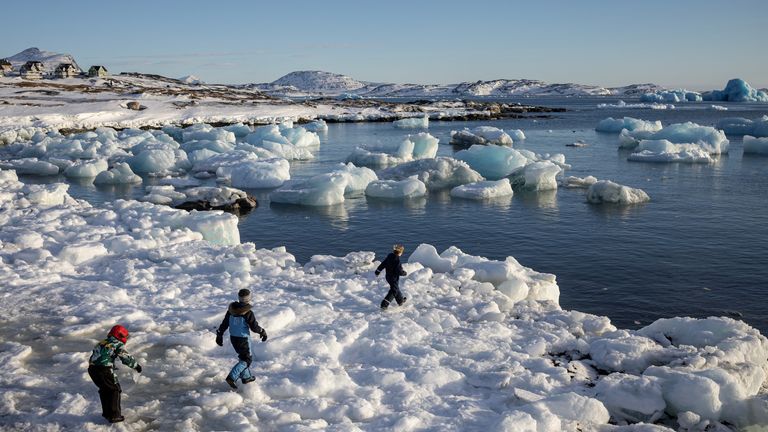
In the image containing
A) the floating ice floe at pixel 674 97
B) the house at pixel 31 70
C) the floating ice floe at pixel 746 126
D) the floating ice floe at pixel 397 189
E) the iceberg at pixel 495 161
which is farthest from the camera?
the floating ice floe at pixel 674 97

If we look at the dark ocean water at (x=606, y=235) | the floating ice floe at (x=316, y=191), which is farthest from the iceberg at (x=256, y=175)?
the floating ice floe at (x=316, y=191)

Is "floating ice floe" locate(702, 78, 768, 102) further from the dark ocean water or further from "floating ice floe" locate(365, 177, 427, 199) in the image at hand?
"floating ice floe" locate(365, 177, 427, 199)

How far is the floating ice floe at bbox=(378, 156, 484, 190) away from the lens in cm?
3073

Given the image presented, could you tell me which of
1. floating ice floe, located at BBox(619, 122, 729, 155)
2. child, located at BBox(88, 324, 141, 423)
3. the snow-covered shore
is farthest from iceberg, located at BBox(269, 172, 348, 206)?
floating ice floe, located at BBox(619, 122, 729, 155)

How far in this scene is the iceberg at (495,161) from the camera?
34156mm

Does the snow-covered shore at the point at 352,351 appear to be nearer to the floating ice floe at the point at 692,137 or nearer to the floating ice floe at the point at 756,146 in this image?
the floating ice floe at the point at 692,137

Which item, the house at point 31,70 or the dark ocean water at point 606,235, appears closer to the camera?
the dark ocean water at point 606,235

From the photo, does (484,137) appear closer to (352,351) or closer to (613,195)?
(613,195)

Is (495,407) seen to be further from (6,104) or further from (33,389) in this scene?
(6,104)

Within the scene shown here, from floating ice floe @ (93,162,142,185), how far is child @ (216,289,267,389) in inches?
1100

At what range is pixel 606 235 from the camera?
70.6 feet

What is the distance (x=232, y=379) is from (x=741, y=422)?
22.0 feet

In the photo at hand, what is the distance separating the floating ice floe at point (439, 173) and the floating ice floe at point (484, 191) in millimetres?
2009

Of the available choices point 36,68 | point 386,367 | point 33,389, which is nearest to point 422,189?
point 386,367
